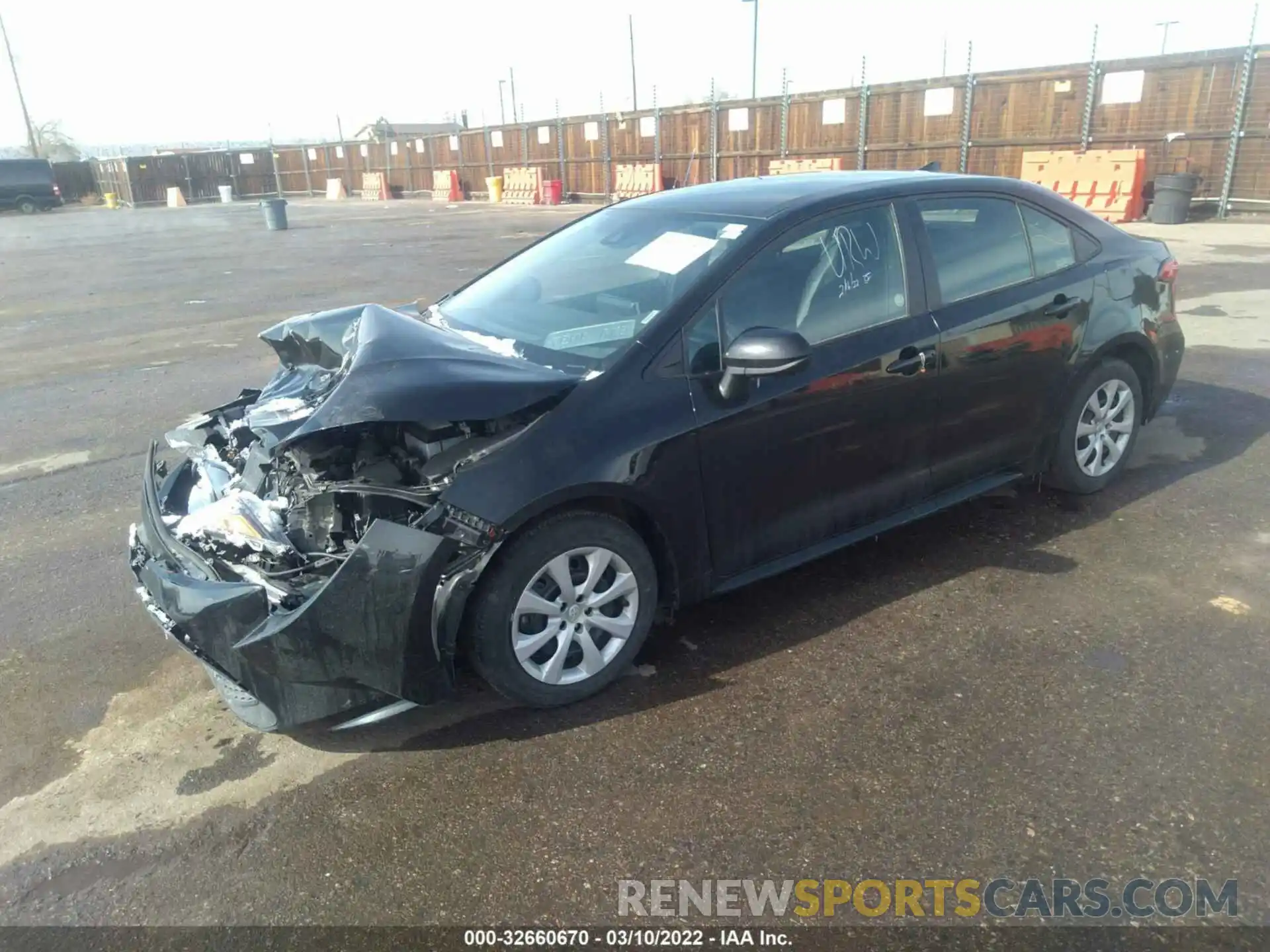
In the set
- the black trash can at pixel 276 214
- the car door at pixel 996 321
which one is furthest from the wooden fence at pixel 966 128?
the black trash can at pixel 276 214

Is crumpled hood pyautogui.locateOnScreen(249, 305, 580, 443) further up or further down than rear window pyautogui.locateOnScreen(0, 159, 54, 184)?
further down

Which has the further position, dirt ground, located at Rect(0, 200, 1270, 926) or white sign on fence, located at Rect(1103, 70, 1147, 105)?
white sign on fence, located at Rect(1103, 70, 1147, 105)

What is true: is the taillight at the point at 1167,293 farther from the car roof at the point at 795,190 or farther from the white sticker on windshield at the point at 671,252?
the white sticker on windshield at the point at 671,252

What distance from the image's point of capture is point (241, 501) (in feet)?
10.5

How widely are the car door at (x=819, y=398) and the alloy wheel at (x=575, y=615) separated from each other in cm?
41

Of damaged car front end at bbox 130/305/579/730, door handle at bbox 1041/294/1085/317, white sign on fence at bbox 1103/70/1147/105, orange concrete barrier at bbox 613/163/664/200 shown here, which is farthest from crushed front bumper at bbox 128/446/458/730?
orange concrete barrier at bbox 613/163/664/200

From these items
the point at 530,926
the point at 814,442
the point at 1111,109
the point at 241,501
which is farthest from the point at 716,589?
the point at 1111,109

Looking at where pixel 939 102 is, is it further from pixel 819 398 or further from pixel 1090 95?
pixel 819 398

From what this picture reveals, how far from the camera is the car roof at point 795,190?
371cm

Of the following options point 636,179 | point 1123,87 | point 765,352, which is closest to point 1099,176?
point 1123,87

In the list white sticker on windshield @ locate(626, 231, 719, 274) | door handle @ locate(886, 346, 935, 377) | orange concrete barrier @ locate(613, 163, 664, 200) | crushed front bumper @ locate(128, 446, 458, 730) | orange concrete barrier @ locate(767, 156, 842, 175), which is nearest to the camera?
crushed front bumper @ locate(128, 446, 458, 730)

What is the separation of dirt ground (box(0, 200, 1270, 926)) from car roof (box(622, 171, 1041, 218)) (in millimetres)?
1625

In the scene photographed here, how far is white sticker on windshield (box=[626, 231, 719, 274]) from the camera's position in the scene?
3537 millimetres

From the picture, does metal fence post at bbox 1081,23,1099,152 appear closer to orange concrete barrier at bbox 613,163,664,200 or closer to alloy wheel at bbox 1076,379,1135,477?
orange concrete barrier at bbox 613,163,664,200
